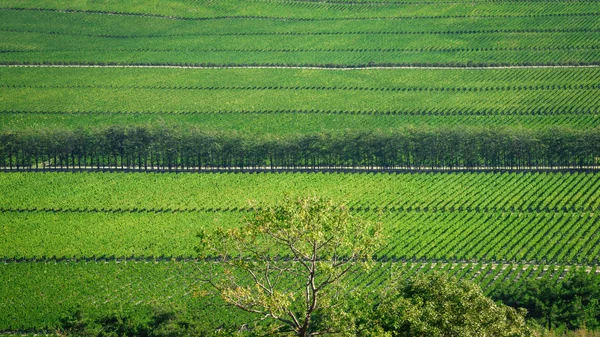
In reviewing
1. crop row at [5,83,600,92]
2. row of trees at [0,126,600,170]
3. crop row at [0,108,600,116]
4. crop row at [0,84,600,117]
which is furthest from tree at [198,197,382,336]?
crop row at [5,83,600,92]

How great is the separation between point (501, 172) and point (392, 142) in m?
13.8

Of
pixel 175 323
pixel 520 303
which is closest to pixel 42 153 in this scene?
pixel 175 323

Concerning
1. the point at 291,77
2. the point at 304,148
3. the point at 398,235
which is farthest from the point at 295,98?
the point at 398,235

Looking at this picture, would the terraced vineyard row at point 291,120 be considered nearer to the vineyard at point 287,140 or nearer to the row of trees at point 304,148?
the vineyard at point 287,140

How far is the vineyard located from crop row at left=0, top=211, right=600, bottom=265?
0.29 m

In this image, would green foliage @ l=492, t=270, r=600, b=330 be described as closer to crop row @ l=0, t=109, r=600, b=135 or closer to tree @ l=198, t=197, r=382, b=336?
tree @ l=198, t=197, r=382, b=336

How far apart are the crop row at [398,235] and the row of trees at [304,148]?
2024cm

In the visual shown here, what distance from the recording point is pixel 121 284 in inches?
3388

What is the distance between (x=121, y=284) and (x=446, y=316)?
4287 cm

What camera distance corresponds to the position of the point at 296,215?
46875 mm

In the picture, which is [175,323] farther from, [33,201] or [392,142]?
[392,142]

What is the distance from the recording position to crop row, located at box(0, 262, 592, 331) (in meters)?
79.3

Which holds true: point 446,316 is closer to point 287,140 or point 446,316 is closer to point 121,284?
point 121,284

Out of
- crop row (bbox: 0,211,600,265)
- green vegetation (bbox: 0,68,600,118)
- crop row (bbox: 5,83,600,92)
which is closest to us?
crop row (bbox: 0,211,600,265)
